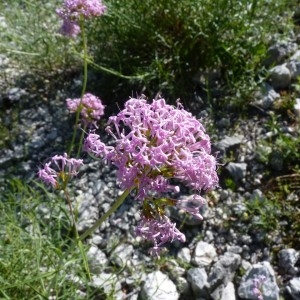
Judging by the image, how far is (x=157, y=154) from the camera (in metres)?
1.92

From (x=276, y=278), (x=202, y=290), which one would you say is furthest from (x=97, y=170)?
(x=276, y=278)

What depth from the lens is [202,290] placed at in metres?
3.20

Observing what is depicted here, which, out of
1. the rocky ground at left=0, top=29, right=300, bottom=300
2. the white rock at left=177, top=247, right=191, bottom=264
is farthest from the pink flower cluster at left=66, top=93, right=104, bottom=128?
the white rock at left=177, top=247, right=191, bottom=264

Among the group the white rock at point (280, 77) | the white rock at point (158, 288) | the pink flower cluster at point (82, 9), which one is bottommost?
the white rock at point (158, 288)

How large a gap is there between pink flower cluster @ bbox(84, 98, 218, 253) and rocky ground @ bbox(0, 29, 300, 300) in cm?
106

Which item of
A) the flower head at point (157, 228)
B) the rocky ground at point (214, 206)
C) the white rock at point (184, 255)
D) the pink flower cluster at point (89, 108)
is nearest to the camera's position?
the flower head at point (157, 228)

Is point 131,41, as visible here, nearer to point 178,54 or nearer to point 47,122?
point 178,54

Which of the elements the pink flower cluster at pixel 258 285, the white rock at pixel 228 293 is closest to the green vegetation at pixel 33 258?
the white rock at pixel 228 293

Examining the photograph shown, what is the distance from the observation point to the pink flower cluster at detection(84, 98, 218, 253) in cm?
195

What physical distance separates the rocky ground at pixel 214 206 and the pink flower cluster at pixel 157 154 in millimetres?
1065

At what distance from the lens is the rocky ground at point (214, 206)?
324cm

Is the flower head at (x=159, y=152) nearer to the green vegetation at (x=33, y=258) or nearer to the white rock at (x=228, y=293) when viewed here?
the green vegetation at (x=33, y=258)

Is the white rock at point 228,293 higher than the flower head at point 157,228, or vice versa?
the flower head at point 157,228

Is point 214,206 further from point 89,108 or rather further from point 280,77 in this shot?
point 280,77
